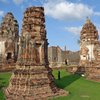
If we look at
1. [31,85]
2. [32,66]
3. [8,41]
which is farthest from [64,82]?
[8,41]

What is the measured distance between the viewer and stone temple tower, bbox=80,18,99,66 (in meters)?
25.2

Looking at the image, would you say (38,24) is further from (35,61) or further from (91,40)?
(91,40)

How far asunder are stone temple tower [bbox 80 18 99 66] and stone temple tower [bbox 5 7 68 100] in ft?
38.8

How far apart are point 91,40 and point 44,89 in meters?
14.0

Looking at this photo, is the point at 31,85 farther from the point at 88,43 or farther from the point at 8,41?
the point at 8,41

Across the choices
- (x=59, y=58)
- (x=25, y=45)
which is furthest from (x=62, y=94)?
(x=59, y=58)

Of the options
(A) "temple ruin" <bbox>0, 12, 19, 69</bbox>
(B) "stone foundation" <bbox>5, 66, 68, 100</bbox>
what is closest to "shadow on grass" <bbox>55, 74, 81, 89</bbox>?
(B) "stone foundation" <bbox>5, 66, 68, 100</bbox>

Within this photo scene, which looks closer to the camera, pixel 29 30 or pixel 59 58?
pixel 29 30

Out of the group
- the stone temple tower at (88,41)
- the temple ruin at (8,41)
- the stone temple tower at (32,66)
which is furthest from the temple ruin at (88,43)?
the stone temple tower at (32,66)

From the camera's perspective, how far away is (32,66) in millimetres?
12836

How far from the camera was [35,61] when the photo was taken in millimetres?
13156

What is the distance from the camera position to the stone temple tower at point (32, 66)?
12.1 metres

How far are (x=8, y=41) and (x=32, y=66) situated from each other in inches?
561

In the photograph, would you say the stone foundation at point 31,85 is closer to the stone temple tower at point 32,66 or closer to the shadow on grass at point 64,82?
the stone temple tower at point 32,66
